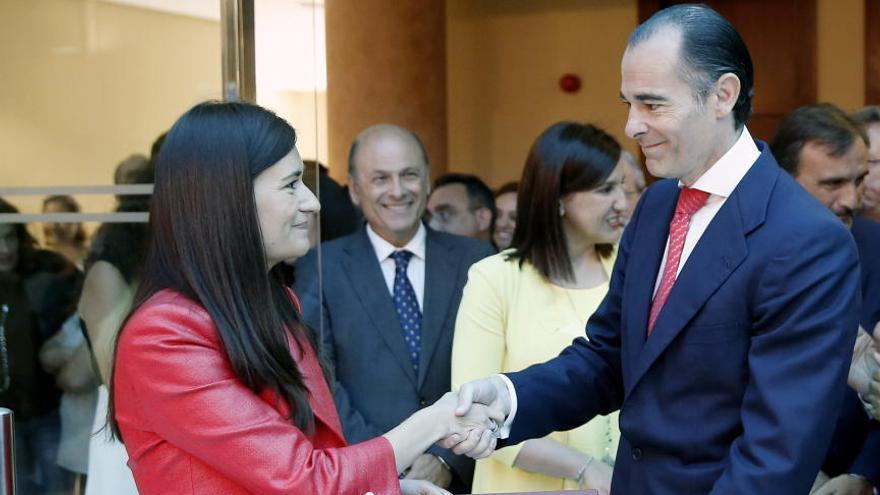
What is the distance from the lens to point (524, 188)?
12.2 feet

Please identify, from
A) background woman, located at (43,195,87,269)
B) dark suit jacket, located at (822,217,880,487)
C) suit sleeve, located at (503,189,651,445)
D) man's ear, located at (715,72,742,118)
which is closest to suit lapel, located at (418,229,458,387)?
suit sleeve, located at (503,189,651,445)

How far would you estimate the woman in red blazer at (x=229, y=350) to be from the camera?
7.05 ft

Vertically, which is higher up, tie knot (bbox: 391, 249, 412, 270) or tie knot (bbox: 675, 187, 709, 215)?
tie knot (bbox: 675, 187, 709, 215)

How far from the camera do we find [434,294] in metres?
3.94

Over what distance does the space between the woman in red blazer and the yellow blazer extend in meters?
1.03

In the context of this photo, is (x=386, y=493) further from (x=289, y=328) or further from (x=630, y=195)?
(x=630, y=195)

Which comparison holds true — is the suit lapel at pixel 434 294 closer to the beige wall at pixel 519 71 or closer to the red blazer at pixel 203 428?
the red blazer at pixel 203 428

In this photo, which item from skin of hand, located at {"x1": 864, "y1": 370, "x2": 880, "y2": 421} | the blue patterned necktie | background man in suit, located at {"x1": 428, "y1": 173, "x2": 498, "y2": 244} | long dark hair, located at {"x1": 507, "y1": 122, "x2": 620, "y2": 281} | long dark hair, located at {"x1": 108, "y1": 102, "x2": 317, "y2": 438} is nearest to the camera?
long dark hair, located at {"x1": 108, "y1": 102, "x2": 317, "y2": 438}

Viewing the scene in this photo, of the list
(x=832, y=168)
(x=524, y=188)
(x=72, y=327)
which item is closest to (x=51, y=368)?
(x=72, y=327)

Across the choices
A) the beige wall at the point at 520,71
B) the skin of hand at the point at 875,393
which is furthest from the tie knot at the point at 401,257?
the beige wall at the point at 520,71

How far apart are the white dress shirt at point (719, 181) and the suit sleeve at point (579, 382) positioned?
0.96 ft

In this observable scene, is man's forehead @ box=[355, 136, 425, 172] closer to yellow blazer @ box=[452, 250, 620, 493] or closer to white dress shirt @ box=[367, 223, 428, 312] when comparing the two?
white dress shirt @ box=[367, 223, 428, 312]

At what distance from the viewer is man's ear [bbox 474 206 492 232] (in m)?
6.26

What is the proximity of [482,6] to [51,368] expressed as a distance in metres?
6.20
